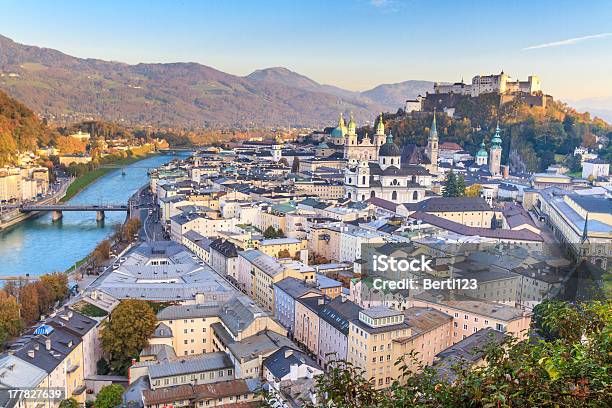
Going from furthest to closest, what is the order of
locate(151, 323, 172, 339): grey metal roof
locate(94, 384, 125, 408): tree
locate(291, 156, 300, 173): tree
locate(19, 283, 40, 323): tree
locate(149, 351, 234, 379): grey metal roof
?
locate(291, 156, 300, 173): tree < locate(19, 283, 40, 323): tree < locate(151, 323, 172, 339): grey metal roof < locate(149, 351, 234, 379): grey metal roof < locate(94, 384, 125, 408): tree

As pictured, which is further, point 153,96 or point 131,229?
point 153,96

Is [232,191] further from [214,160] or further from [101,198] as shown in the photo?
[214,160]

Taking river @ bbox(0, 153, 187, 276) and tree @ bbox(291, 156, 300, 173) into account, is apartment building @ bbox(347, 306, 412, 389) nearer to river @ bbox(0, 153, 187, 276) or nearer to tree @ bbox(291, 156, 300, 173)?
river @ bbox(0, 153, 187, 276)

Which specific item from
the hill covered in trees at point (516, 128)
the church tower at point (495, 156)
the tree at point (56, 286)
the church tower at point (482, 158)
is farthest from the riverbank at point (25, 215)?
the church tower at point (482, 158)

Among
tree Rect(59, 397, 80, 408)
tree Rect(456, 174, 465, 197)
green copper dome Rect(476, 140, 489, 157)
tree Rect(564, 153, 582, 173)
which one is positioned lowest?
tree Rect(59, 397, 80, 408)

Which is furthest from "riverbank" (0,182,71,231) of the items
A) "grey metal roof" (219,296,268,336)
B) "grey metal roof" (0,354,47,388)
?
"grey metal roof" (0,354,47,388)

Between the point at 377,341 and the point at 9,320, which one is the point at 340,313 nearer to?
the point at 377,341

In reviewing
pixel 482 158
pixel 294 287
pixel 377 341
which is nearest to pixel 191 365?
pixel 377 341

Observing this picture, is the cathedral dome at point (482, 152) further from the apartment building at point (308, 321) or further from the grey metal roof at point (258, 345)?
the grey metal roof at point (258, 345)
